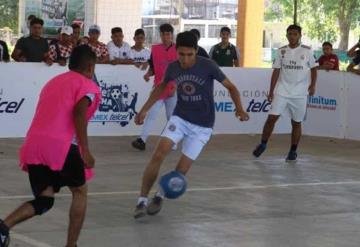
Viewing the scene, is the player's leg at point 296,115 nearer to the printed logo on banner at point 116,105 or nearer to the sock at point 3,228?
the printed logo on banner at point 116,105

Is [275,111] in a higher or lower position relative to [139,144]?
higher

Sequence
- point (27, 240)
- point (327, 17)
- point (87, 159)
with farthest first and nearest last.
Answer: point (327, 17)
point (27, 240)
point (87, 159)

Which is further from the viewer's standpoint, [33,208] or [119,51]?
[119,51]

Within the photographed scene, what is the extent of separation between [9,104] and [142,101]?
234cm

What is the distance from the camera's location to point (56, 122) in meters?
6.04

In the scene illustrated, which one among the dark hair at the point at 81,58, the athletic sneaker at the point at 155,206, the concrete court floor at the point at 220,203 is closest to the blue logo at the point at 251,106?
the concrete court floor at the point at 220,203

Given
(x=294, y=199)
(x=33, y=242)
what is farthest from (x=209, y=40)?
(x=33, y=242)

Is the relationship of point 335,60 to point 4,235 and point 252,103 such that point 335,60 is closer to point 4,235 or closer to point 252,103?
point 252,103

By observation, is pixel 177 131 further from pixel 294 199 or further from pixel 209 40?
pixel 209 40

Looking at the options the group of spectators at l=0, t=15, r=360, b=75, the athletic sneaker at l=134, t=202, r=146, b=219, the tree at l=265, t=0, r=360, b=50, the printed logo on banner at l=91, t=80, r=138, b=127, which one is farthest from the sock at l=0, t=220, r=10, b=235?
the tree at l=265, t=0, r=360, b=50

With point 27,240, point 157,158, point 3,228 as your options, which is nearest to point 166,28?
point 157,158

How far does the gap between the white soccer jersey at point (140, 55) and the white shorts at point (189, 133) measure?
7.01m

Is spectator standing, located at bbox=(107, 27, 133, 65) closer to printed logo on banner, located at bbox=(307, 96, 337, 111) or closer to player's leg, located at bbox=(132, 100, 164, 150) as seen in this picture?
player's leg, located at bbox=(132, 100, 164, 150)

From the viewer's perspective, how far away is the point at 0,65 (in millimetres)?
13422
